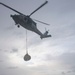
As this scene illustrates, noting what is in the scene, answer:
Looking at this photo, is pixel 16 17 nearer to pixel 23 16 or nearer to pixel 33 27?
pixel 23 16

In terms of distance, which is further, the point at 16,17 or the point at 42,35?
the point at 42,35

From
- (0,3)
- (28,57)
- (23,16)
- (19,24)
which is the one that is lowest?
(28,57)

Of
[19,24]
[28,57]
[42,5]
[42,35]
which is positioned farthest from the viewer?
[42,35]

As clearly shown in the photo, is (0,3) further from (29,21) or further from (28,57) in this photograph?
(28,57)

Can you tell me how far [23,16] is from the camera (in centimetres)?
4381

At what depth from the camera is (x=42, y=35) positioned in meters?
53.5

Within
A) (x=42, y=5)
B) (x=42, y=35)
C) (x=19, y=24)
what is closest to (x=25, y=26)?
(x=19, y=24)

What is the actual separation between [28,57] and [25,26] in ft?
48.8

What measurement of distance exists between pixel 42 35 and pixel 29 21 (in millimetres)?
11605

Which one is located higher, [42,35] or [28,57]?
[42,35]

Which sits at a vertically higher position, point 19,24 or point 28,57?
point 19,24

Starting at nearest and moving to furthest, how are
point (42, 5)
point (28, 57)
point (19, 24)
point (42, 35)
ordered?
point (28, 57), point (19, 24), point (42, 5), point (42, 35)

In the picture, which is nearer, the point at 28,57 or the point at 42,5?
the point at 28,57

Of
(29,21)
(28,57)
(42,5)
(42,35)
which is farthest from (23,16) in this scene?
(28,57)
